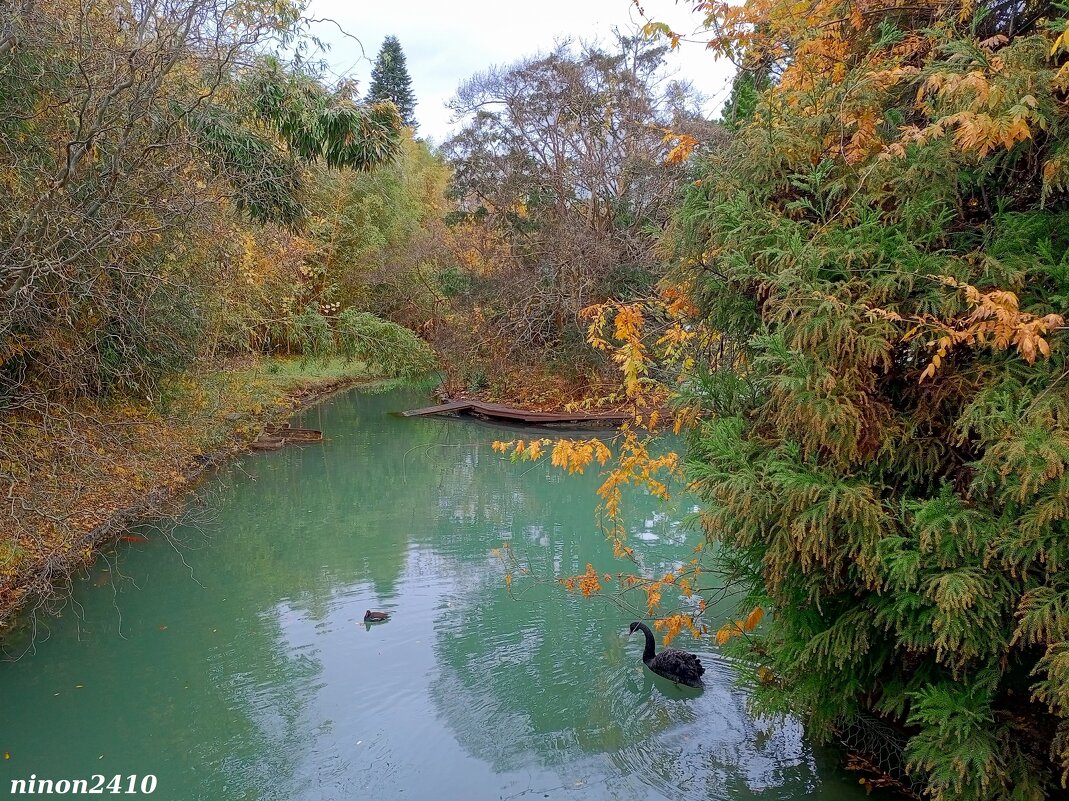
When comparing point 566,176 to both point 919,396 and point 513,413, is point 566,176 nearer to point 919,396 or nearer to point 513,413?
point 513,413

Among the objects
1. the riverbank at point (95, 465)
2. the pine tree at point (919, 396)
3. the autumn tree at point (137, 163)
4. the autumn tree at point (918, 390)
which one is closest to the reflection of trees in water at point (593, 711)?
the autumn tree at point (918, 390)

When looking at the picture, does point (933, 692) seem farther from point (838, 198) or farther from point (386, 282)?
point (386, 282)

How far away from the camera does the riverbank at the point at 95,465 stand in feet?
19.3

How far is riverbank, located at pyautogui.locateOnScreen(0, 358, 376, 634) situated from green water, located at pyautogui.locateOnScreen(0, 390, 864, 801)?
1.52ft

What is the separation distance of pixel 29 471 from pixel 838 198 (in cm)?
598

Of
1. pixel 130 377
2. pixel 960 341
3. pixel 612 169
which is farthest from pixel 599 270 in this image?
pixel 960 341

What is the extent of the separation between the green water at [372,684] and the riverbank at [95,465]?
18.2 inches

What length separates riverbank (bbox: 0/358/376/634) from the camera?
5.87 metres

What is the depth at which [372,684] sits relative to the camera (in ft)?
18.2

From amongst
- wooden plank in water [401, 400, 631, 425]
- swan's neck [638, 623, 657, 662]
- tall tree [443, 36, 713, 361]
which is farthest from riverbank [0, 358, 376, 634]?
tall tree [443, 36, 713, 361]

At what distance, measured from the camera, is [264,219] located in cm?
854

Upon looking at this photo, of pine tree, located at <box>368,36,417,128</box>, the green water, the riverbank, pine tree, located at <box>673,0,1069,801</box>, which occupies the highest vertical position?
pine tree, located at <box>368,36,417,128</box>

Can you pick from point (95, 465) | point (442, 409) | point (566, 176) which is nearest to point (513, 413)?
point (442, 409)

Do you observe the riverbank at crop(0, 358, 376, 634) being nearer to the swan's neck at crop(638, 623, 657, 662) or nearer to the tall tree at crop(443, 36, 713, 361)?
the swan's neck at crop(638, 623, 657, 662)
